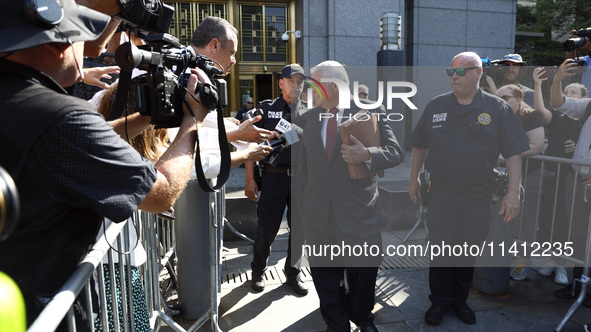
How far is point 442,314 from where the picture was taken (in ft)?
10.5

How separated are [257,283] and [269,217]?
60 centimetres

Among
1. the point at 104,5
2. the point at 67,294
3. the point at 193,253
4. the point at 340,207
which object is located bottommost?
the point at 193,253

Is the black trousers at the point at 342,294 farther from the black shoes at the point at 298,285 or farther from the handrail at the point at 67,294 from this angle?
the handrail at the point at 67,294

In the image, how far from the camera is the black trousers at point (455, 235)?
126 inches

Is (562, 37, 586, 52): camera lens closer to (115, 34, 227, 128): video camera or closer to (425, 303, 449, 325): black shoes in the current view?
(425, 303, 449, 325): black shoes

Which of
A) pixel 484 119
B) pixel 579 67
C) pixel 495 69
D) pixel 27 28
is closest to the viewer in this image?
pixel 27 28

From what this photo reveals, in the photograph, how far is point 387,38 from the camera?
998 cm

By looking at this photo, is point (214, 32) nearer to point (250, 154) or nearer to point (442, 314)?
point (250, 154)

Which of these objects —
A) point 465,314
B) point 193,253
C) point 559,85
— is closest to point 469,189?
point 465,314

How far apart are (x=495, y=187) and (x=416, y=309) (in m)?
1.19

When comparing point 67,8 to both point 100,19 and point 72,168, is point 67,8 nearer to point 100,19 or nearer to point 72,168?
point 100,19

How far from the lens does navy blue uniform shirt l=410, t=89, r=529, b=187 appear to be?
124 inches

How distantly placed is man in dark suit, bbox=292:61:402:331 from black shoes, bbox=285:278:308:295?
706mm

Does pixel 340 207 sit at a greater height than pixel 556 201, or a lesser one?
greater
